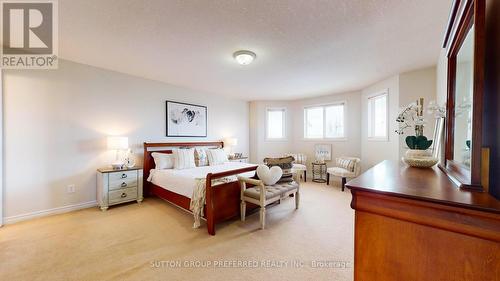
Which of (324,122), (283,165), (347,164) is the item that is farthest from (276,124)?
(283,165)

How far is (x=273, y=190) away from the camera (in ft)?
9.44

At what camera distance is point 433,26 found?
84.5 inches

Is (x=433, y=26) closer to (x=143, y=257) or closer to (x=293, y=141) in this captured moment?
(x=143, y=257)

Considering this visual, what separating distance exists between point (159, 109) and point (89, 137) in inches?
52.7

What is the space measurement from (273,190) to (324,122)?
142 inches

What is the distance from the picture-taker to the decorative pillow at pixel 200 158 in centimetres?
430

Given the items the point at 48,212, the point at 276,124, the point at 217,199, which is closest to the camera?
the point at 217,199

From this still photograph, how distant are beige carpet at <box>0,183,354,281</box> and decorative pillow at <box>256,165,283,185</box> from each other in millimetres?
594

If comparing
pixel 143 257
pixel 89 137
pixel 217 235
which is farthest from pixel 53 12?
pixel 217 235

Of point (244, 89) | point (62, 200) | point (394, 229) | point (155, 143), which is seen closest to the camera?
point (394, 229)

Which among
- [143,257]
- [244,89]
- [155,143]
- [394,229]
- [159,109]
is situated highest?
[244,89]

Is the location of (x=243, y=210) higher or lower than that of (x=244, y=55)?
lower

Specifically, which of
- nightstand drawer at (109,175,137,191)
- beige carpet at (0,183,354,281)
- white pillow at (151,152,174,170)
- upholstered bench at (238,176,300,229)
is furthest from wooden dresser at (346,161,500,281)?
nightstand drawer at (109,175,137,191)

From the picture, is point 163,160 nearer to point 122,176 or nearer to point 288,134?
point 122,176
